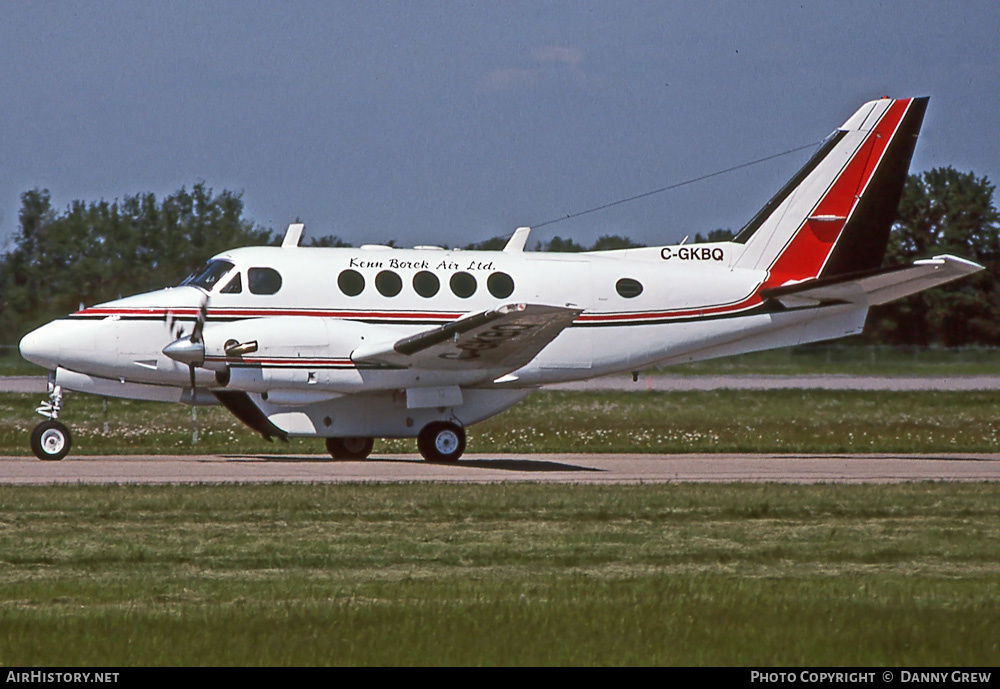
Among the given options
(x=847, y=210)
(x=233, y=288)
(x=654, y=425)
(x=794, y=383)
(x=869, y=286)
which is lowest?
(x=654, y=425)

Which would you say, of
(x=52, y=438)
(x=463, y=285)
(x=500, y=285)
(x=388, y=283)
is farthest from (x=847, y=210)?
(x=52, y=438)

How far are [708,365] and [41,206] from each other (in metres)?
27.6

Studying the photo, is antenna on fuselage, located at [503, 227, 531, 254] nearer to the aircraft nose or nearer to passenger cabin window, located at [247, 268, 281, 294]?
passenger cabin window, located at [247, 268, 281, 294]

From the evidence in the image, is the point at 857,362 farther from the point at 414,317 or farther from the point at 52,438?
the point at 52,438

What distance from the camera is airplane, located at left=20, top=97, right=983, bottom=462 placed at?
20109 millimetres

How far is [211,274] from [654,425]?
13663 mm

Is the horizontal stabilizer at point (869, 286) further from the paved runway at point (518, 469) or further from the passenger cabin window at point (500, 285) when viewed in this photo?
the passenger cabin window at point (500, 285)

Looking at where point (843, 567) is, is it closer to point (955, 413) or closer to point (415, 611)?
point (415, 611)

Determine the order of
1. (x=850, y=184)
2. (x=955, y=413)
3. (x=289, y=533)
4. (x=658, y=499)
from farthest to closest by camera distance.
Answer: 1. (x=955, y=413)
2. (x=850, y=184)
3. (x=658, y=499)
4. (x=289, y=533)

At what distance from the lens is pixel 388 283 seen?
21078 millimetres

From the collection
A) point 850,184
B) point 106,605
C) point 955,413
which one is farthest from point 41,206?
point 106,605

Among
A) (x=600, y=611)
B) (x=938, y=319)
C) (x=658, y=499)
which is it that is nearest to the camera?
(x=600, y=611)

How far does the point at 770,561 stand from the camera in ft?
38.9

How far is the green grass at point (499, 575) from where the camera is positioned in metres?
8.14
